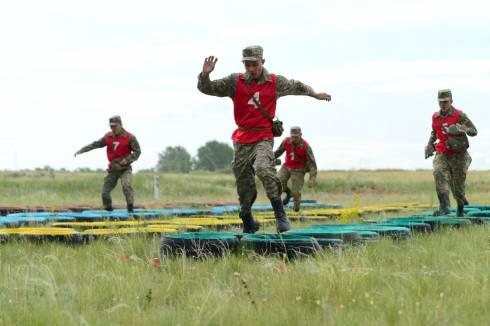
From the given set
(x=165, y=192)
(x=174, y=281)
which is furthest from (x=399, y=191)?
(x=174, y=281)

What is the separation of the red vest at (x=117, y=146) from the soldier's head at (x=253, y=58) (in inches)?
295

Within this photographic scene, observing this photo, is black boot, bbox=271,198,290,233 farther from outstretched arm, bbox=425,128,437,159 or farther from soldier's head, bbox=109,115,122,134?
soldier's head, bbox=109,115,122,134

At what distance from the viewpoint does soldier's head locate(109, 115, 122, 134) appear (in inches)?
649

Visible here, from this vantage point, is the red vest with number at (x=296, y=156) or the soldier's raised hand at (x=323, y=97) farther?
the red vest with number at (x=296, y=156)

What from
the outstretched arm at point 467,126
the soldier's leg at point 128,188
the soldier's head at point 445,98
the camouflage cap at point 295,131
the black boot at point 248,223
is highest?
the soldier's head at point 445,98

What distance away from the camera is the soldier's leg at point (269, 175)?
940 cm

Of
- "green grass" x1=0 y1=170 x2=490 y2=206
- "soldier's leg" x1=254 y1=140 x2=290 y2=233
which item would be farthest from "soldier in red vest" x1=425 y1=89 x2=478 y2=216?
"green grass" x1=0 y1=170 x2=490 y2=206

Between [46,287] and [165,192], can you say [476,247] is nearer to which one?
[46,287]

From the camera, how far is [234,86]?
31.5 ft

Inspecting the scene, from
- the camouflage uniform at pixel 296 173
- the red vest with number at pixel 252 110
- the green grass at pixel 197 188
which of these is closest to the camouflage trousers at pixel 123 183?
the camouflage uniform at pixel 296 173

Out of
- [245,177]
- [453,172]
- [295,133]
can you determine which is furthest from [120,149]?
[245,177]

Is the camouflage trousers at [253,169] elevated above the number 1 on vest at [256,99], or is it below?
below

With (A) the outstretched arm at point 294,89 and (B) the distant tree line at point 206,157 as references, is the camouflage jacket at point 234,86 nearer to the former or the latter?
(A) the outstretched arm at point 294,89

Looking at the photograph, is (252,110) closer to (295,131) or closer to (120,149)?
(295,131)
